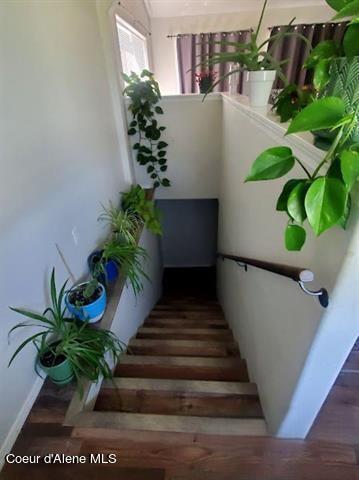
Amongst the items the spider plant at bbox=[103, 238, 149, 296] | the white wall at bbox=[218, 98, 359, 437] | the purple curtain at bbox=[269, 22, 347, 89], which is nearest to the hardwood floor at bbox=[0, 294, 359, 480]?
the white wall at bbox=[218, 98, 359, 437]

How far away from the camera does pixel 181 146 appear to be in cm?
306

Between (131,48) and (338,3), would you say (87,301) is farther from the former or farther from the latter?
(131,48)

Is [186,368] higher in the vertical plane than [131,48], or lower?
lower

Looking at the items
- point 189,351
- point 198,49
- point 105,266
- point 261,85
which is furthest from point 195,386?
point 198,49

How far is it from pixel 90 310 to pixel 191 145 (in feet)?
7.39

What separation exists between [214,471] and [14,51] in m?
2.05

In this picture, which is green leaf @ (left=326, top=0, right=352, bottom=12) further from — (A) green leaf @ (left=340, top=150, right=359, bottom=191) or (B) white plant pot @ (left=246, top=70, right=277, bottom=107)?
(B) white plant pot @ (left=246, top=70, right=277, bottom=107)

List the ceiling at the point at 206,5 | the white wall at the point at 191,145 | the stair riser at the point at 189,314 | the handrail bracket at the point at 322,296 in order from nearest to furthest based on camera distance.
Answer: the handrail bracket at the point at 322,296, the white wall at the point at 191,145, the stair riser at the point at 189,314, the ceiling at the point at 206,5

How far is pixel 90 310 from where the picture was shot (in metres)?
1.55

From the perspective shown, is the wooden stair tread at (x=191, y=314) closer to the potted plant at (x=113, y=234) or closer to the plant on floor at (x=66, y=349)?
the potted plant at (x=113, y=234)

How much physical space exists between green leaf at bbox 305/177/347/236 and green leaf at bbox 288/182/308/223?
0.04m

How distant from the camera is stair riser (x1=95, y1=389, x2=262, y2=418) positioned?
1.33 metres

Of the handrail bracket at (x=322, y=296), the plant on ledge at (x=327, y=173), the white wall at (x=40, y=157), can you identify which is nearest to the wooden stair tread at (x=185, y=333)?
the white wall at (x=40, y=157)

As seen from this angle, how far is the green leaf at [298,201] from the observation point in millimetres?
538
